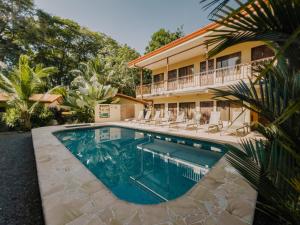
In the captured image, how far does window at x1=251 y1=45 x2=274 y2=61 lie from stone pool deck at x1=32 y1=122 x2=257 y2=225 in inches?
401

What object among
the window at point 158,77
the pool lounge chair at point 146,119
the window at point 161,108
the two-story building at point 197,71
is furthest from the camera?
the window at point 158,77

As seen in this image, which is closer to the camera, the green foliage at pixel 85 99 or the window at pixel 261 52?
the window at pixel 261 52

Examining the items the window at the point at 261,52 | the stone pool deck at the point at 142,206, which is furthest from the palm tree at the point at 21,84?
the window at the point at 261,52

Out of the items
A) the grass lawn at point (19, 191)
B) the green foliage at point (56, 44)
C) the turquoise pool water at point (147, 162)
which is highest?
the green foliage at point (56, 44)

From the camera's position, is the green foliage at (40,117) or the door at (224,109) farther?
the green foliage at (40,117)

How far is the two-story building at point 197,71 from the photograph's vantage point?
1149 centimetres

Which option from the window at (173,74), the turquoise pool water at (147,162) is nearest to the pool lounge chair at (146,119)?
the turquoise pool water at (147,162)

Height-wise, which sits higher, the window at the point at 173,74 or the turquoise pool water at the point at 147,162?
the window at the point at 173,74

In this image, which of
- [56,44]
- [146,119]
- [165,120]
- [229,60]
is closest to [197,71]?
[229,60]

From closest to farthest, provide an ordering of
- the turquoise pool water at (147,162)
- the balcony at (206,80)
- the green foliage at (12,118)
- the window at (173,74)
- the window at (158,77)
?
the turquoise pool water at (147,162) < the balcony at (206,80) < the green foliage at (12,118) < the window at (173,74) < the window at (158,77)

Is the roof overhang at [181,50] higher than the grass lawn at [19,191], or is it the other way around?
the roof overhang at [181,50]

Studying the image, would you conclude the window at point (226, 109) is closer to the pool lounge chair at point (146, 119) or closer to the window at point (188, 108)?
the window at point (188, 108)

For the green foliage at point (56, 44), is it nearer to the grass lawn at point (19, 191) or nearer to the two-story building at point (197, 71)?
the two-story building at point (197, 71)

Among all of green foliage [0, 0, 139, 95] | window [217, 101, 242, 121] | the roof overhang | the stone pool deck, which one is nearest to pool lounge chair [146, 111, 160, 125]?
the roof overhang
